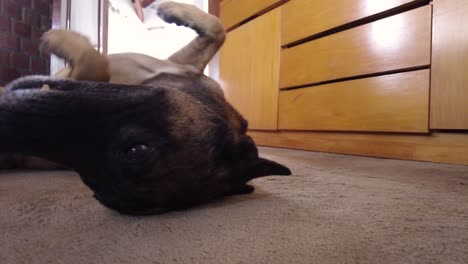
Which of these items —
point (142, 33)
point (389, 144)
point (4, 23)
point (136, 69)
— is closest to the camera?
Result: point (136, 69)

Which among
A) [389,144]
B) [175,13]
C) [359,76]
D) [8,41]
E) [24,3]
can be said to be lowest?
[389,144]

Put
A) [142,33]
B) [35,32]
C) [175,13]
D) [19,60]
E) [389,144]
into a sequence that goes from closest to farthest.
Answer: [175,13] → [389,144] → [19,60] → [35,32] → [142,33]

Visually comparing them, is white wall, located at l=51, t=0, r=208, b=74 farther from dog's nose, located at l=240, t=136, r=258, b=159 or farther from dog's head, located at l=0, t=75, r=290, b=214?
dog's head, located at l=0, t=75, r=290, b=214

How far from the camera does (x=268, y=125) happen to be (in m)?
2.65

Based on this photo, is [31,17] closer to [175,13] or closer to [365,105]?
[175,13]

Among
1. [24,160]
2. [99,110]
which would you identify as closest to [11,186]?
[24,160]

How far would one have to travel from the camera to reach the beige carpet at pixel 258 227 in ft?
1.65

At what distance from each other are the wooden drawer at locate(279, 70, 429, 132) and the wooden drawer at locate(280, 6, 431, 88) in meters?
0.06

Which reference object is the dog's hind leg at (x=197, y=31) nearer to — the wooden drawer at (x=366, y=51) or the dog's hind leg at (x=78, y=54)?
the dog's hind leg at (x=78, y=54)

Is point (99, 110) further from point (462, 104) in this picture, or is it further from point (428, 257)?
point (462, 104)

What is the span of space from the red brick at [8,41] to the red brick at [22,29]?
62mm

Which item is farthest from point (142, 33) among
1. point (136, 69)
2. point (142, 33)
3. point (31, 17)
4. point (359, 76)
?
point (136, 69)

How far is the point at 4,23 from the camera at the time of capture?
2576 mm

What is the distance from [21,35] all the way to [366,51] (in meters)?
2.66
